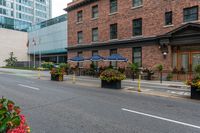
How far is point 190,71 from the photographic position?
67.6ft

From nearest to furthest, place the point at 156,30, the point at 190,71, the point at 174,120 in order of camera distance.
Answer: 1. the point at 174,120
2. the point at 190,71
3. the point at 156,30

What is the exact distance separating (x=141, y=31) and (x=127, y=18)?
2812 mm

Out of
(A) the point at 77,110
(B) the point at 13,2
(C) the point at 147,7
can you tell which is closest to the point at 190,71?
(C) the point at 147,7

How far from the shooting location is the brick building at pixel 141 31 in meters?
20.8

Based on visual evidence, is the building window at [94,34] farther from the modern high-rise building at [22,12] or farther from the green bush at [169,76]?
the modern high-rise building at [22,12]

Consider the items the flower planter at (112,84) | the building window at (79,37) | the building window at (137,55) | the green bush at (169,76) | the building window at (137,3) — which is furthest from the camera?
the building window at (79,37)

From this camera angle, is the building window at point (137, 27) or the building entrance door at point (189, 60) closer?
the building entrance door at point (189, 60)

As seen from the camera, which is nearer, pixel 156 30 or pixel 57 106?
pixel 57 106

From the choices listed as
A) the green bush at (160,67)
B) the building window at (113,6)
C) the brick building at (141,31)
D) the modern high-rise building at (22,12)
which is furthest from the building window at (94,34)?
the modern high-rise building at (22,12)

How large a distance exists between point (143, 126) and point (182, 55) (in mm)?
16952

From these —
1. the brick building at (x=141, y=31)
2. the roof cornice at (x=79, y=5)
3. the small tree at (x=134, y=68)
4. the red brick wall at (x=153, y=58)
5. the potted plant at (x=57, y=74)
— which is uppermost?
the roof cornice at (x=79, y=5)

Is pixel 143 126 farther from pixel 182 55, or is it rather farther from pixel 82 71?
pixel 82 71

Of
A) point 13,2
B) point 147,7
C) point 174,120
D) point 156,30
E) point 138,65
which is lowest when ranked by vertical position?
point 174,120

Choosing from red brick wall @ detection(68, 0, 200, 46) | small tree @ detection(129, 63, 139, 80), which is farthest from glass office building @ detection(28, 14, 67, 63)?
small tree @ detection(129, 63, 139, 80)
